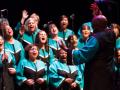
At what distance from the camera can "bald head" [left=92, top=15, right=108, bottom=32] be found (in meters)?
6.73

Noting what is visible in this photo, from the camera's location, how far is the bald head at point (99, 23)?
6727mm

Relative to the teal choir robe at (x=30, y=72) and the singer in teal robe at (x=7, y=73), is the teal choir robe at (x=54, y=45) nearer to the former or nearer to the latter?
the teal choir robe at (x=30, y=72)

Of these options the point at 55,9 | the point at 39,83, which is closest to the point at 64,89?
the point at 39,83

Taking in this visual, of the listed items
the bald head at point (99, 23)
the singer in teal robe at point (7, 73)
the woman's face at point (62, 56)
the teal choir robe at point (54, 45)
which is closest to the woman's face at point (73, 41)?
the woman's face at point (62, 56)

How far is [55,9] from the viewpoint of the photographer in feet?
36.6

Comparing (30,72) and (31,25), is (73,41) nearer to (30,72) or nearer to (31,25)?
(31,25)

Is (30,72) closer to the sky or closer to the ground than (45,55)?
closer to the ground

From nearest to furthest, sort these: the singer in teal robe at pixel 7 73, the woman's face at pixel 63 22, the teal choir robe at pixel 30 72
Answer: the singer in teal robe at pixel 7 73 < the teal choir robe at pixel 30 72 < the woman's face at pixel 63 22

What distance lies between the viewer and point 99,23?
673cm

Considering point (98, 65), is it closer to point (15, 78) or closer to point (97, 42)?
point (97, 42)

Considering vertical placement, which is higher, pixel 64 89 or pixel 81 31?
pixel 81 31

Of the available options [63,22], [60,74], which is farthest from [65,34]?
[60,74]

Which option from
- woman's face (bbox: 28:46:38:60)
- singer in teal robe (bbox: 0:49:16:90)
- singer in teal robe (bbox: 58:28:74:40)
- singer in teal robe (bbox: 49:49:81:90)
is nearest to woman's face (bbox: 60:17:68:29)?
singer in teal robe (bbox: 58:28:74:40)

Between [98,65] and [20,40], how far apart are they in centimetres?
286
